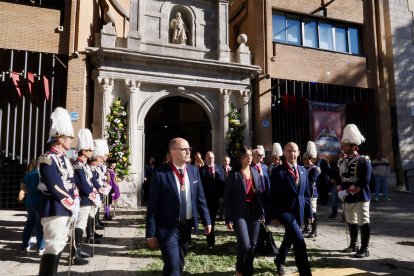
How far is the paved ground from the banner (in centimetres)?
509

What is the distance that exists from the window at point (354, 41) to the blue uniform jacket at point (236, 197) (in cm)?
1419

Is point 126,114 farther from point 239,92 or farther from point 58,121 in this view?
point 58,121

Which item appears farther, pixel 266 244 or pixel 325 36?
pixel 325 36

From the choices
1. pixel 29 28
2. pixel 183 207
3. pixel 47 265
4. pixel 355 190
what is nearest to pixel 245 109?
pixel 355 190

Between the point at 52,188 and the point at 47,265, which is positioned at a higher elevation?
the point at 52,188

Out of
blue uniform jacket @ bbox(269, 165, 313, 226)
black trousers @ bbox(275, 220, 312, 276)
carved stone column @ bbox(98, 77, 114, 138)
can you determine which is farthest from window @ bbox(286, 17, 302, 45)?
black trousers @ bbox(275, 220, 312, 276)

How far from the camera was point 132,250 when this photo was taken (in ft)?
20.7

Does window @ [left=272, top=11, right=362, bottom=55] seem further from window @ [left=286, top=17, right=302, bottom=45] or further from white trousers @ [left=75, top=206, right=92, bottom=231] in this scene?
white trousers @ [left=75, top=206, right=92, bottom=231]

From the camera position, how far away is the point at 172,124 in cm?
1747

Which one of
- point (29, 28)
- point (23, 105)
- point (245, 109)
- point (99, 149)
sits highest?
point (29, 28)

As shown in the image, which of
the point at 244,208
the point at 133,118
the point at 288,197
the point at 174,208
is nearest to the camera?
the point at 174,208

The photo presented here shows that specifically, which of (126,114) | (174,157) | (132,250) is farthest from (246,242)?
(126,114)

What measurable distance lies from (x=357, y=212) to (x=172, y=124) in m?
12.4

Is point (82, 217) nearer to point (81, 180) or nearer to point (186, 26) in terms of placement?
point (81, 180)
